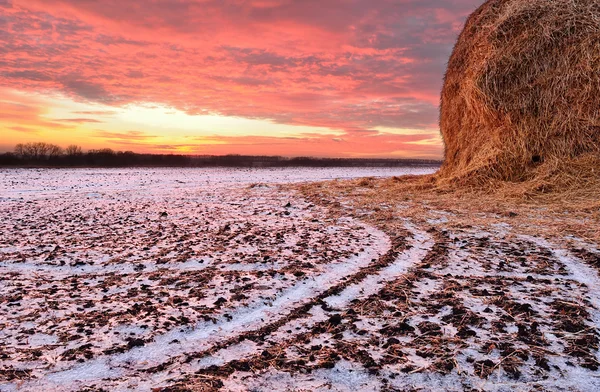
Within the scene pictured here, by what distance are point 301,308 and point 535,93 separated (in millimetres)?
9543

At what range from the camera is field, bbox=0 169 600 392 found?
2486mm

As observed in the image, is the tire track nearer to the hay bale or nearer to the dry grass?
the dry grass

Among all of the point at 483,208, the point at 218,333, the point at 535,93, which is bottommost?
the point at 218,333

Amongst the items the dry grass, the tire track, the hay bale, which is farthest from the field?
the hay bale

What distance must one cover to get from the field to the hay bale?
13.4 ft

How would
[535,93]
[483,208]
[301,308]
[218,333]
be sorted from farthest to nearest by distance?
1. [535,93]
2. [483,208]
3. [301,308]
4. [218,333]

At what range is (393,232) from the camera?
21.3 feet

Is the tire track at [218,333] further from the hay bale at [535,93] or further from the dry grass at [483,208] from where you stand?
the hay bale at [535,93]

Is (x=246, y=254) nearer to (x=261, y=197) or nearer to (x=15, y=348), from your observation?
(x=15, y=348)

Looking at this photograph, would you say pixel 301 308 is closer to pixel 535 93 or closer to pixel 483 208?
pixel 483 208

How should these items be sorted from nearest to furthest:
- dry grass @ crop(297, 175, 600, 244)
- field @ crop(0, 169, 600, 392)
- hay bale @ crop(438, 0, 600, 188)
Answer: field @ crop(0, 169, 600, 392), dry grass @ crop(297, 175, 600, 244), hay bale @ crop(438, 0, 600, 188)

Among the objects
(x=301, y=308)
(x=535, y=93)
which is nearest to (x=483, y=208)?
(x=535, y=93)

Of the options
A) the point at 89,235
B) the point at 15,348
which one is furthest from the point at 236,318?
the point at 89,235

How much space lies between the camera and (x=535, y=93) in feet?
32.8
